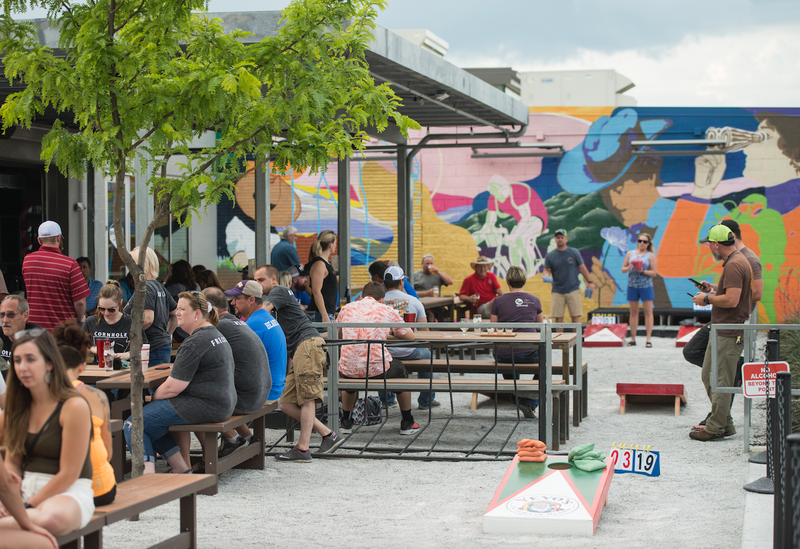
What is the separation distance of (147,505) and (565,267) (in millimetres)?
10793

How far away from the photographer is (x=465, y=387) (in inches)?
270

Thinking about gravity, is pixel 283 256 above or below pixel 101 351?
above

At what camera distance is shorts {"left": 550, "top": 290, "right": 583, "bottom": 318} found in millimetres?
13883

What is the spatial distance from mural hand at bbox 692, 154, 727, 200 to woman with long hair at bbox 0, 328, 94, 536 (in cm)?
1531

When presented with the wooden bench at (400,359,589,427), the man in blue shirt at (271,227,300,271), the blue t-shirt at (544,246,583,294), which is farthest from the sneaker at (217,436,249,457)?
the blue t-shirt at (544,246,583,294)

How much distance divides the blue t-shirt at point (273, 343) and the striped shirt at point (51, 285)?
187 cm

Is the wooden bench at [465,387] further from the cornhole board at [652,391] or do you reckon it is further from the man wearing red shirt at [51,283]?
the man wearing red shirt at [51,283]

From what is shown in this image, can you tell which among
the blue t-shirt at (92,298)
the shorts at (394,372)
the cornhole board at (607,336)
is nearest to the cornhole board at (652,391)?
the shorts at (394,372)

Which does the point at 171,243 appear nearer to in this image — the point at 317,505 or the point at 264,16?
the point at 264,16

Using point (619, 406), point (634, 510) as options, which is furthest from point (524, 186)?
point (634, 510)

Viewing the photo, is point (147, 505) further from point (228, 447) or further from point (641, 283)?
point (641, 283)

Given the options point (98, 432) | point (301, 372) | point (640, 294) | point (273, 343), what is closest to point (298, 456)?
point (301, 372)

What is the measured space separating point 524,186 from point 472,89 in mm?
6991

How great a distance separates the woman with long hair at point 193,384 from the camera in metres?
5.41
